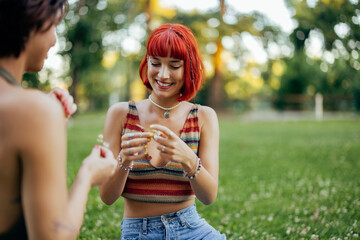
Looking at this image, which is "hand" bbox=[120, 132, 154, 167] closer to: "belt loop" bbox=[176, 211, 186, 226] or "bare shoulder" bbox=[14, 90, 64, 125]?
"belt loop" bbox=[176, 211, 186, 226]

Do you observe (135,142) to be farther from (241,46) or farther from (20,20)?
(241,46)

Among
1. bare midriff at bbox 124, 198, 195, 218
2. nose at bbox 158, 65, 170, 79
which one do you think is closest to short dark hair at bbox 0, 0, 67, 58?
nose at bbox 158, 65, 170, 79

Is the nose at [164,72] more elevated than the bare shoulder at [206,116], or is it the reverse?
the nose at [164,72]

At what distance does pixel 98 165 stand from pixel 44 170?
1.11ft

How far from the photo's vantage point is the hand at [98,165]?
61.3 inches

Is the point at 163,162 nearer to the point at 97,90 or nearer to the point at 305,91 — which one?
the point at 305,91

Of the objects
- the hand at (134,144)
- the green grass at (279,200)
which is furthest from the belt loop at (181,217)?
the green grass at (279,200)

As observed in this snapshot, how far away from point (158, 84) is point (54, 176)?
55.4 inches

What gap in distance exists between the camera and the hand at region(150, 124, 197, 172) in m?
1.96

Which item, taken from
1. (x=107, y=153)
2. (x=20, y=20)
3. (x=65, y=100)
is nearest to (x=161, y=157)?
(x=107, y=153)

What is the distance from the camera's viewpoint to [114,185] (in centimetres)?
239

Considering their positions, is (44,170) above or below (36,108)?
below

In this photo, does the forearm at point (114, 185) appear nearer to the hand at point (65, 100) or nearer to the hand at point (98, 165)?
the hand at point (98, 165)

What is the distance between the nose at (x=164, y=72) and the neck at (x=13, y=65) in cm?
117
